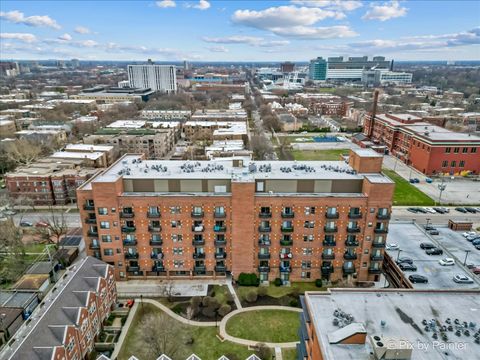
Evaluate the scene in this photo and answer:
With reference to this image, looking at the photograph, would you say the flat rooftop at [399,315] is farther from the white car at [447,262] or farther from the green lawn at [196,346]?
the white car at [447,262]

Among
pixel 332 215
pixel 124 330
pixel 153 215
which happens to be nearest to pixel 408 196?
pixel 332 215

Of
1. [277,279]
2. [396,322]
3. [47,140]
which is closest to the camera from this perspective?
[396,322]

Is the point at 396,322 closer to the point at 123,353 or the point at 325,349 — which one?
the point at 325,349

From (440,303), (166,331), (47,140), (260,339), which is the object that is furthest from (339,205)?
(47,140)

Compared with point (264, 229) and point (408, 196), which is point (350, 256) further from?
point (408, 196)

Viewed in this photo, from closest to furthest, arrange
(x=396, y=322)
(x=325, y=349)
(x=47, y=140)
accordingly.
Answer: (x=325, y=349)
(x=396, y=322)
(x=47, y=140)

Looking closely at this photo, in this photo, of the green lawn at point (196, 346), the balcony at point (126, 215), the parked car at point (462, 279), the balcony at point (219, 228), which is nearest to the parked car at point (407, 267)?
the parked car at point (462, 279)
